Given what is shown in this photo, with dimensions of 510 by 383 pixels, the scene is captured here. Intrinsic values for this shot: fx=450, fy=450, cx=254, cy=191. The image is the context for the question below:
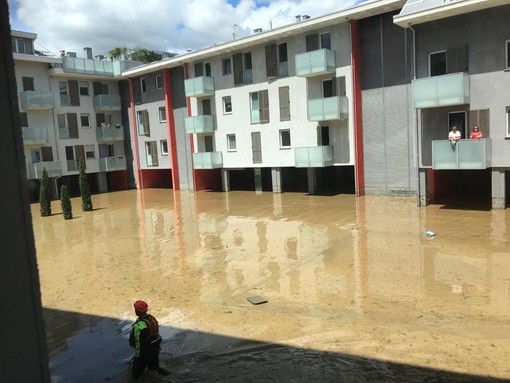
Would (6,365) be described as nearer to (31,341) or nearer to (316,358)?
(31,341)

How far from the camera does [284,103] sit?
30.1 m

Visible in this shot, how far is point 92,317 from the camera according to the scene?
10.6 meters

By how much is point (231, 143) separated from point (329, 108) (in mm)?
9777

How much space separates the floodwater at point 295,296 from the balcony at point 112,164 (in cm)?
2058

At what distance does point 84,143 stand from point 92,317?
33159 mm

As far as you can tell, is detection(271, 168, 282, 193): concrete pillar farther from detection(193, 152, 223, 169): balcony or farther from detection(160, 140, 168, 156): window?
detection(160, 140, 168, 156): window

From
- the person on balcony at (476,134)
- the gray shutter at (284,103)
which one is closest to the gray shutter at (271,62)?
the gray shutter at (284,103)

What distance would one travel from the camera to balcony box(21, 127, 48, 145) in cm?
3541

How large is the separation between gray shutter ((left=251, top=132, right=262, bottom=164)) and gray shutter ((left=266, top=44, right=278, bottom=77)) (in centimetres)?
429

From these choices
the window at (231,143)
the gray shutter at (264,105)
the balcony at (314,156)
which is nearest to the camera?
the balcony at (314,156)

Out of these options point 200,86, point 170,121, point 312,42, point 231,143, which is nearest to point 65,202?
point 231,143

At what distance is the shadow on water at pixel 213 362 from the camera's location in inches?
276

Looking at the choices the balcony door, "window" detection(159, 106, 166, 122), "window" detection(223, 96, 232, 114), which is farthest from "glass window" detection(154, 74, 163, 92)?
the balcony door

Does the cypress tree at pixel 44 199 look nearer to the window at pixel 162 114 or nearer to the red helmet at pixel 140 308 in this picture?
the window at pixel 162 114
